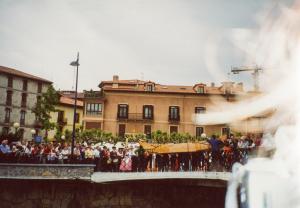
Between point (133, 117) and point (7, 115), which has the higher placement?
point (7, 115)

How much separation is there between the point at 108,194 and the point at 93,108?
1816 centimetres

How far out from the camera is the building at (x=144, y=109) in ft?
101

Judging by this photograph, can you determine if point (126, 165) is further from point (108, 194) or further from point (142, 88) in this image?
point (142, 88)

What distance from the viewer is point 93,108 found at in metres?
31.2

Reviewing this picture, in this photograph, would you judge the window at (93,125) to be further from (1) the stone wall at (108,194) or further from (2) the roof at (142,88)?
(1) the stone wall at (108,194)

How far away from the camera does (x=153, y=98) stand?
31391mm

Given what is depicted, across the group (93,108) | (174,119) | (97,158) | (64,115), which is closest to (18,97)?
(64,115)

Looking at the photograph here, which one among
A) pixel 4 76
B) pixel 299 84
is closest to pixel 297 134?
pixel 299 84

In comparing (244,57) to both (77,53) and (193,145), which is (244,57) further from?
(77,53)

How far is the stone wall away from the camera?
43.2 ft

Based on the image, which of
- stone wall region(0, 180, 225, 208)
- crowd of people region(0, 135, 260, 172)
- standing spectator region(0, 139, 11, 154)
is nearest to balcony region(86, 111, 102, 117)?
crowd of people region(0, 135, 260, 172)

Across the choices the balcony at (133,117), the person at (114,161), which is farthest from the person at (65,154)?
the balcony at (133,117)

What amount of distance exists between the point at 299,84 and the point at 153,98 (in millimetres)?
25334

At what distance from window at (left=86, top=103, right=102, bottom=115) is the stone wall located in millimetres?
17785
